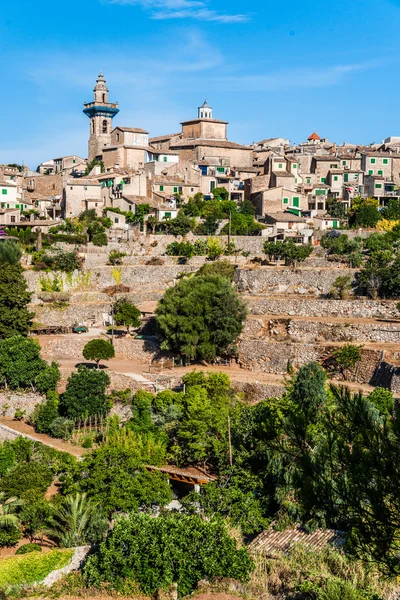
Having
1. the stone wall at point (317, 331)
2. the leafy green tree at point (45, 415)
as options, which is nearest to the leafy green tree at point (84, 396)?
the leafy green tree at point (45, 415)

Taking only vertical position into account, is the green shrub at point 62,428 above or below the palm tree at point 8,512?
above

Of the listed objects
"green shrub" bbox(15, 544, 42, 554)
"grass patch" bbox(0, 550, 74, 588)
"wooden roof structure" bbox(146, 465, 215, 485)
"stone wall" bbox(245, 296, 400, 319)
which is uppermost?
"stone wall" bbox(245, 296, 400, 319)

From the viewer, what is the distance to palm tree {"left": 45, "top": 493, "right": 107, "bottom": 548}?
20719 mm

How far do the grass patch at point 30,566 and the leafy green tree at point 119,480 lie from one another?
8.93 feet

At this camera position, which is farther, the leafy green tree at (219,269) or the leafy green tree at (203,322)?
the leafy green tree at (219,269)

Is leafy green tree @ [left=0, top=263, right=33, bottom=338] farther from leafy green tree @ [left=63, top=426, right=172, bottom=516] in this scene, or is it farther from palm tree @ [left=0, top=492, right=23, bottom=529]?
palm tree @ [left=0, top=492, right=23, bottom=529]

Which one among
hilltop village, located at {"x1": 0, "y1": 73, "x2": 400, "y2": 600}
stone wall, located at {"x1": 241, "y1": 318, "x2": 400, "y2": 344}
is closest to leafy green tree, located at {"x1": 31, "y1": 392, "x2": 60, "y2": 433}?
hilltop village, located at {"x1": 0, "y1": 73, "x2": 400, "y2": 600}

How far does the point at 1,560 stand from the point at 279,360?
52.2ft

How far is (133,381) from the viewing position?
3136 cm

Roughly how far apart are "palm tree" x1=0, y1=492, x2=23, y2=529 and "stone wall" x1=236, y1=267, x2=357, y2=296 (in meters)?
19.4

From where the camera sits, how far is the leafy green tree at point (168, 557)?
699 inches

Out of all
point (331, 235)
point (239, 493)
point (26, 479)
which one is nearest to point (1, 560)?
point (26, 479)

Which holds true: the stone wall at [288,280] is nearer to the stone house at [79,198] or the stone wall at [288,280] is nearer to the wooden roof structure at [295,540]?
the stone house at [79,198]

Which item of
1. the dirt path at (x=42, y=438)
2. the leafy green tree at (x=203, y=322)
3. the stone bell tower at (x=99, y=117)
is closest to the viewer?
the dirt path at (x=42, y=438)
